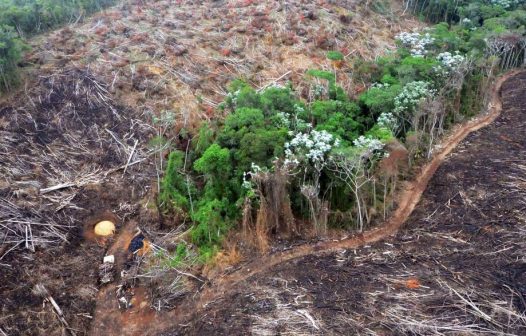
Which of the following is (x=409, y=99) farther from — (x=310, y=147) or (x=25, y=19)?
(x=25, y=19)

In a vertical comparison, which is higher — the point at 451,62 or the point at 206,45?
the point at 451,62

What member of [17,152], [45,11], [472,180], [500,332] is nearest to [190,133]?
[17,152]

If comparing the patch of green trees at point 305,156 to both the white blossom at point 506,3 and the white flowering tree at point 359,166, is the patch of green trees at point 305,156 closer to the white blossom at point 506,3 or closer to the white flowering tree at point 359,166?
the white flowering tree at point 359,166

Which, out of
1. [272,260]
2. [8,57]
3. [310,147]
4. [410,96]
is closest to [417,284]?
[272,260]

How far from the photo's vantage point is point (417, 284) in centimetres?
779

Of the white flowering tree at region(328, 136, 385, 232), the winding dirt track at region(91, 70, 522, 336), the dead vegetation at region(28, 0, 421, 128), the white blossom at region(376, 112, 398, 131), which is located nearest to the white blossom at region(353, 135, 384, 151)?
the white flowering tree at region(328, 136, 385, 232)

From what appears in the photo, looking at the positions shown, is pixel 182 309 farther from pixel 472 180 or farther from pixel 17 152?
pixel 472 180

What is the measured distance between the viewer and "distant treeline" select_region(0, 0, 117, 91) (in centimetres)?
1284

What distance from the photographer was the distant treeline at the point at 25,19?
1284 cm

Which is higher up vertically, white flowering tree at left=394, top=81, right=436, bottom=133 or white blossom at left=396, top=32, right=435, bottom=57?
white blossom at left=396, top=32, right=435, bottom=57

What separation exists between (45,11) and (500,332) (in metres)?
18.6

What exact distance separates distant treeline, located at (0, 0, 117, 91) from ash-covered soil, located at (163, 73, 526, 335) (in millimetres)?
10292

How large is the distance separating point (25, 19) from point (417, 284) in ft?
54.9

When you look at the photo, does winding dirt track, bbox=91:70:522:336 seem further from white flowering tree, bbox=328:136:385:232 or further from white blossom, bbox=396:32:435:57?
white blossom, bbox=396:32:435:57
